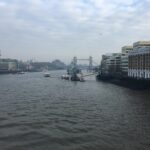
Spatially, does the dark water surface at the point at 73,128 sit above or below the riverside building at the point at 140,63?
below

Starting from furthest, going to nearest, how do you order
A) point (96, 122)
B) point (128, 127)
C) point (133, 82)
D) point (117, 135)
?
point (133, 82) → point (96, 122) → point (128, 127) → point (117, 135)

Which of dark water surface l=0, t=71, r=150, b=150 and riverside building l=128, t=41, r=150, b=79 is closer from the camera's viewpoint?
dark water surface l=0, t=71, r=150, b=150

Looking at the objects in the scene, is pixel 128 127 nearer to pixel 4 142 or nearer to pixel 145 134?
pixel 145 134

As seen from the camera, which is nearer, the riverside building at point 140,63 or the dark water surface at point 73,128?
the dark water surface at point 73,128

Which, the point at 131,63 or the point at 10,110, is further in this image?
the point at 131,63

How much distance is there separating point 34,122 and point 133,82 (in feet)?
143

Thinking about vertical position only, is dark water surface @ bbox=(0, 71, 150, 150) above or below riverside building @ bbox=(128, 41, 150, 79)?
below

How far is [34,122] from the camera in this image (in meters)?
23.9

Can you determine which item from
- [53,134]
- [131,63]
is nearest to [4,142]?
[53,134]

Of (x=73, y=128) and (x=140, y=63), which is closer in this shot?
(x=73, y=128)

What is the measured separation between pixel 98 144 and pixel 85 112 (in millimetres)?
10476

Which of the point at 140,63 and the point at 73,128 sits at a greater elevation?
the point at 140,63

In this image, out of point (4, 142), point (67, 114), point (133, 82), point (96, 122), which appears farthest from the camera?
point (133, 82)

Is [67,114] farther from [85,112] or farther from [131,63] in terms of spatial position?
[131,63]
